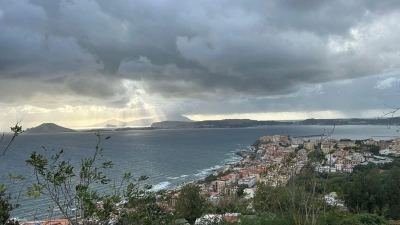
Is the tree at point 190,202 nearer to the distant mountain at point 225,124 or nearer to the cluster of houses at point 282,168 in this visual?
the cluster of houses at point 282,168

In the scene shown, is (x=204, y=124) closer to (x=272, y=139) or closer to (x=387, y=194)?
(x=272, y=139)

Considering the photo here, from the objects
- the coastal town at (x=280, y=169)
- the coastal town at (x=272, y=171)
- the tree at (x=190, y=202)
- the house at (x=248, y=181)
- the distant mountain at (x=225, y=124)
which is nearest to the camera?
the coastal town at (x=272, y=171)

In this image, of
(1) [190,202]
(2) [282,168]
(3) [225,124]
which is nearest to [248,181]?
(1) [190,202]

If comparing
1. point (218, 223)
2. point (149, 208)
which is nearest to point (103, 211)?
point (149, 208)

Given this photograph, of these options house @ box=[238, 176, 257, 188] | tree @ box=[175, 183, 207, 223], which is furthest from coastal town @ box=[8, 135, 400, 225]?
tree @ box=[175, 183, 207, 223]

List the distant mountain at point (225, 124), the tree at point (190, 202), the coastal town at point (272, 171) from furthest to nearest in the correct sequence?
1. the distant mountain at point (225, 124)
2. the tree at point (190, 202)
3. the coastal town at point (272, 171)

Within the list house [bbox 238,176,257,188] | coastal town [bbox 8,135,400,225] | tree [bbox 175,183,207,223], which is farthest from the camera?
house [bbox 238,176,257,188]

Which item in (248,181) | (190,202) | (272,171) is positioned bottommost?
(248,181)

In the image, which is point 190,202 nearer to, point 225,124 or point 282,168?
point 282,168

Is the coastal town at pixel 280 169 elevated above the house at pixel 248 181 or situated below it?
above

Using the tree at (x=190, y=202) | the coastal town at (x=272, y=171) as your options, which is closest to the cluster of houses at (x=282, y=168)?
the coastal town at (x=272, y=171)

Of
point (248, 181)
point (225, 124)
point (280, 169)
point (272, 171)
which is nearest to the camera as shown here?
point (280, 169)

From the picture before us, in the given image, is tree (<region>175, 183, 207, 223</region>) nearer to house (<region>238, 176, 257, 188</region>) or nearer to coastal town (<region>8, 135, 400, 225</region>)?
coastal town (<region>8, 135, 400, 225</region>)

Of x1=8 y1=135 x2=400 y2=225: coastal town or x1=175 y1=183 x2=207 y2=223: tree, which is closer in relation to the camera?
x1=8 y1=135 x2=400 y2=225: coastal town
